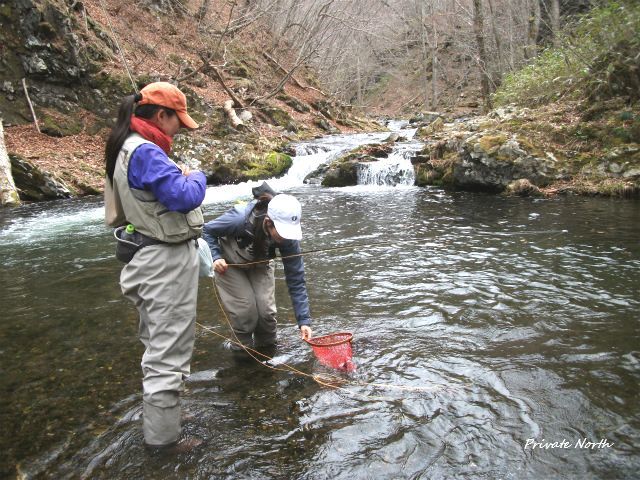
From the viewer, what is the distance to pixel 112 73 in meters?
18.1

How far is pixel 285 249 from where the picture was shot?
3.56 m

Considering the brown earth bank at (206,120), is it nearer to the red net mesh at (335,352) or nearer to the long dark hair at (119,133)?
the red net mesh at (335,352)

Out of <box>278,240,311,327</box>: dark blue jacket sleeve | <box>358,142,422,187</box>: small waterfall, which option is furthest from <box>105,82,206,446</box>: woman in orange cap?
<box>358,142,422,187</box>: small waterfall

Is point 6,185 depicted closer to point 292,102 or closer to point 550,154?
point 550,154

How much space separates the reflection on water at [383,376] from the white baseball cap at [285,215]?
1.21 m

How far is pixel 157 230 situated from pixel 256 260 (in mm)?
1344

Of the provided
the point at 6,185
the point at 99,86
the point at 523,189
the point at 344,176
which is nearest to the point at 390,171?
the point at 344,176

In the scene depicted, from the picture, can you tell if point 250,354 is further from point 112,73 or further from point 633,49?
point 112,73

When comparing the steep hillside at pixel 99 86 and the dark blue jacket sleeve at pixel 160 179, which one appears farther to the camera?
the steep hillside at pixel 99 86

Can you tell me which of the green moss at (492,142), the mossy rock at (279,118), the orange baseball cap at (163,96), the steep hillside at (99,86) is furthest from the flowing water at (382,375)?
the mossy rock at (279,118)

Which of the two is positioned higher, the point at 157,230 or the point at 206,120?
the point at 206,120

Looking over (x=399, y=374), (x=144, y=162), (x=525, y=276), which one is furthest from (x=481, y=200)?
(x=144, y=162)

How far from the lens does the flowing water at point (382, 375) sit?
2.77 metres

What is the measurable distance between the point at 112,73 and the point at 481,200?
14.6 meters
